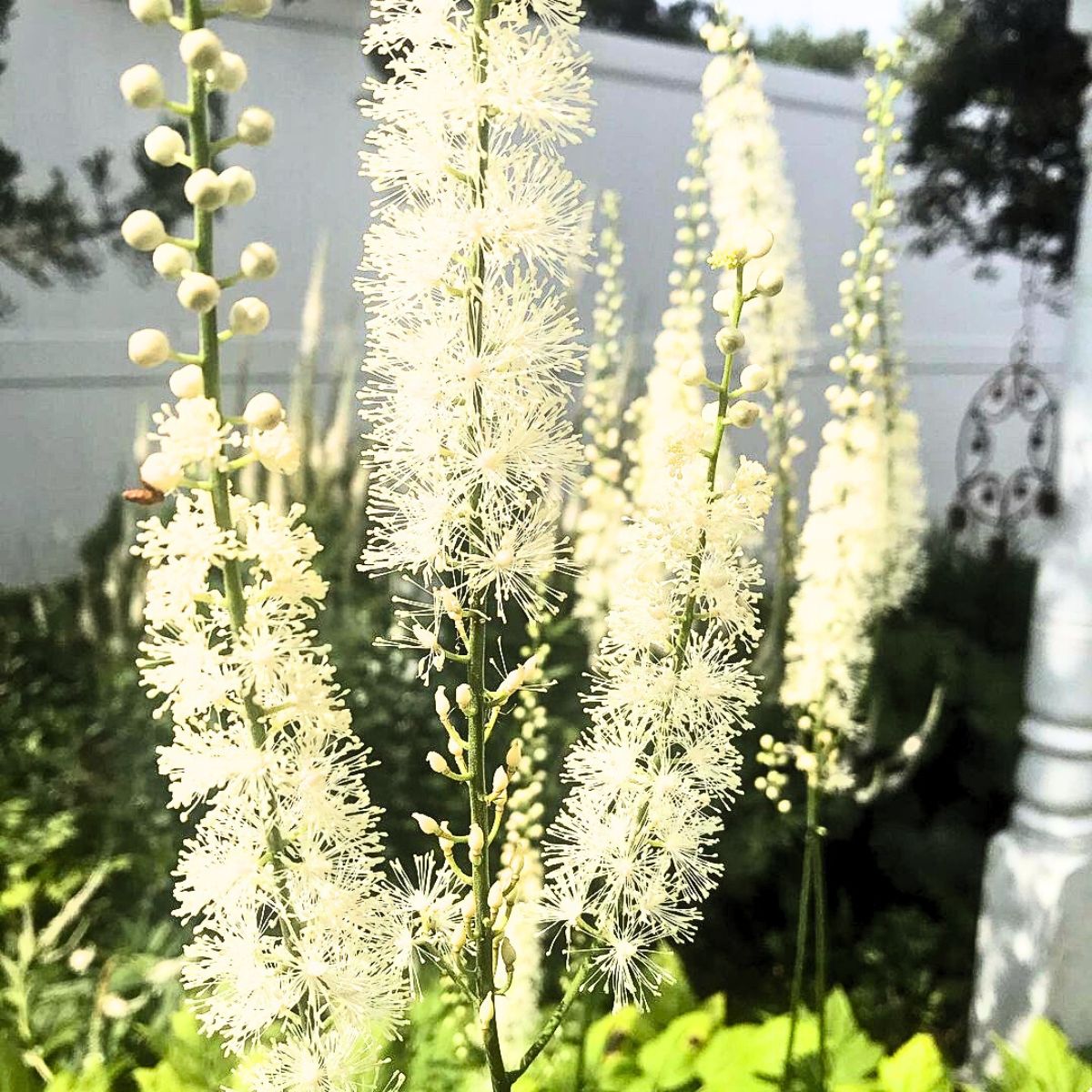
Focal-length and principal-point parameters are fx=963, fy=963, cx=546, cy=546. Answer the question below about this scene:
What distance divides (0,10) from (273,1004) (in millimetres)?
740

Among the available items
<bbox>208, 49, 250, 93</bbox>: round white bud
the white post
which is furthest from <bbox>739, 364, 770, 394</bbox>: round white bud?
the white post

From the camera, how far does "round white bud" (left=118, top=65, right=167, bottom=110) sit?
311mm

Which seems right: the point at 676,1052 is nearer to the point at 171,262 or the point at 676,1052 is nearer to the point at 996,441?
the point at 171,262

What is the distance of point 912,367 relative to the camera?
117 cm

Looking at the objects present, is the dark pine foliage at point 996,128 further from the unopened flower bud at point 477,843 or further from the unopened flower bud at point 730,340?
the unopened flower bud at point 477,843

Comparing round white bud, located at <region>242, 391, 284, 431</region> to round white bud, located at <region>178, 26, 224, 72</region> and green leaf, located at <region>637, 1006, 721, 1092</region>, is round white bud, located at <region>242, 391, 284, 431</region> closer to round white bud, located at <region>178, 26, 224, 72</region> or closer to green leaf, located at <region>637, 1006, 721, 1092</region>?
round white bud, located at <region>178, 26, 224, 72</region>

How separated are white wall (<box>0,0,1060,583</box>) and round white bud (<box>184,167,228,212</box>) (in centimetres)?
35

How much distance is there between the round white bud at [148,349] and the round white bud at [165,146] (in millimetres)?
55

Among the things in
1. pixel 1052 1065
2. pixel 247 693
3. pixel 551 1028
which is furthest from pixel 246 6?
pixel 1052 1065

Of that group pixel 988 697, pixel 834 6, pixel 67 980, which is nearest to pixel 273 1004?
pixel 67 980

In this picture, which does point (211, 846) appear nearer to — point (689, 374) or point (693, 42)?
point (689, 374)

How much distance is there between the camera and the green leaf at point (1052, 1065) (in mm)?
889

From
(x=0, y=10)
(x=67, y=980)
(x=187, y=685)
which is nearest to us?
(x=187, y=685)

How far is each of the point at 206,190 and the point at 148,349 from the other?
0.19ft
